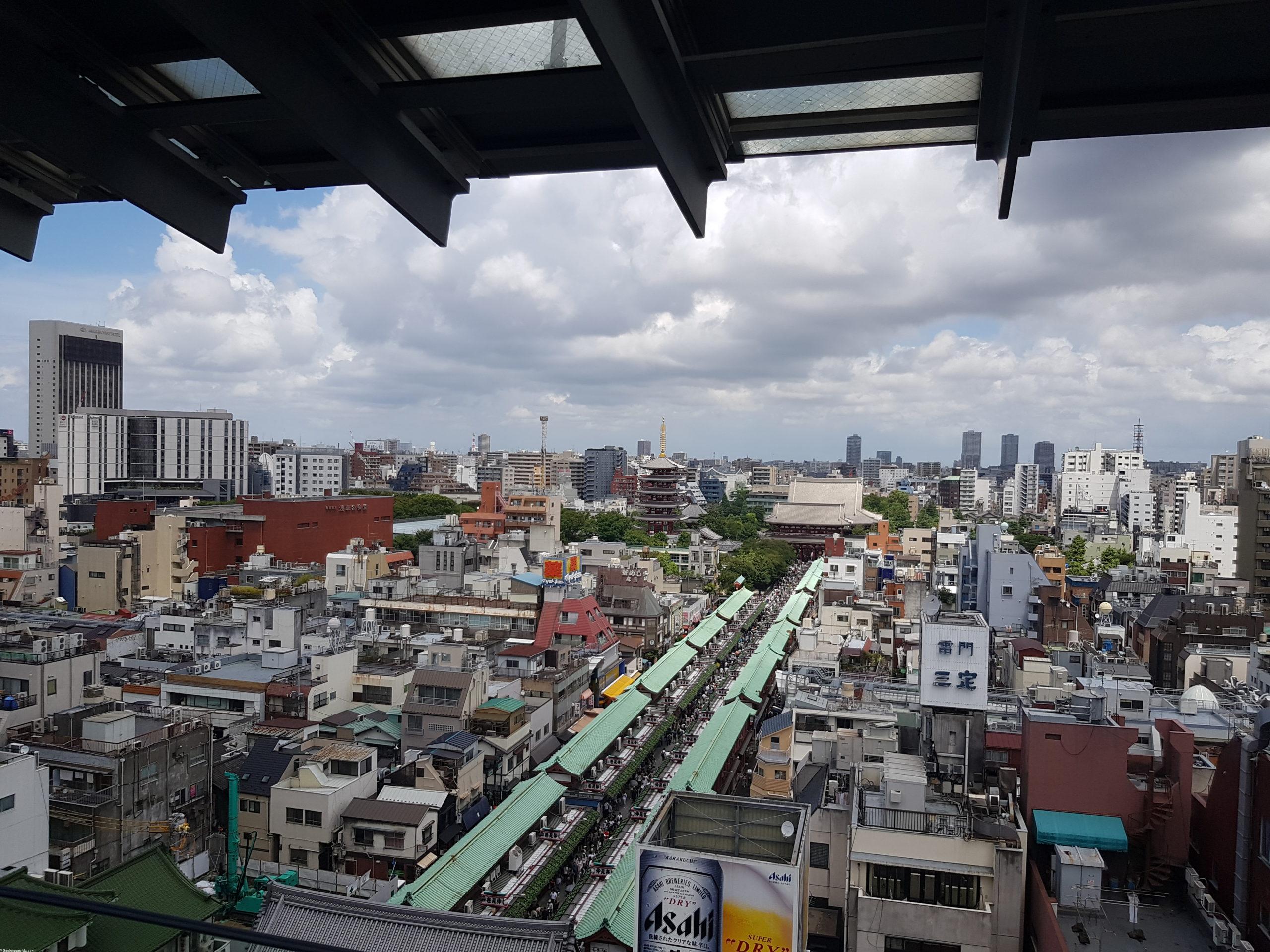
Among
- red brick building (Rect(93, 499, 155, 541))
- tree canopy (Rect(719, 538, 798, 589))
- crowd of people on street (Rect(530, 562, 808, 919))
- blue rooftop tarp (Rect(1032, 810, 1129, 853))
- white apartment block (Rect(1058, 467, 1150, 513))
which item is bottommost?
crowd of people on street (Rect(530, 562, 808, 919))

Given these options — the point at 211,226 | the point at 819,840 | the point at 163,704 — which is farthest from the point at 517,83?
the point at 163,704

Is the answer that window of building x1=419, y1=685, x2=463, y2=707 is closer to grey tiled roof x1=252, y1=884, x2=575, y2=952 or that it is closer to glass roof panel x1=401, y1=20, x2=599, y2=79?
grey tiled roof x1=252, y1=884, x2=575, y2=952

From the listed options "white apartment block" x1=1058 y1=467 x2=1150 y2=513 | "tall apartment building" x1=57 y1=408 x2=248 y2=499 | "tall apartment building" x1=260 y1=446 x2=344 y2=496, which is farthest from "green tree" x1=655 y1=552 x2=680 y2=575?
"white apartment block" x1=1058 y1=467 x2=1150 y2=513

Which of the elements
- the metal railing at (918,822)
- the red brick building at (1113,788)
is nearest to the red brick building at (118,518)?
the metal railing at (918,822)

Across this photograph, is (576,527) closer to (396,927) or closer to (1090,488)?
Answer: (396,927)

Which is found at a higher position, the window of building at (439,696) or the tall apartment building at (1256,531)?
the tall apartment building at (1256,531)

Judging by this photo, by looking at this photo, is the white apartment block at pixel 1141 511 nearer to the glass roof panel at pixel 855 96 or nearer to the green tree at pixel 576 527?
the green tree at pixel 576 527

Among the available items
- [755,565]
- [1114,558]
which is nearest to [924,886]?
[755,565]
